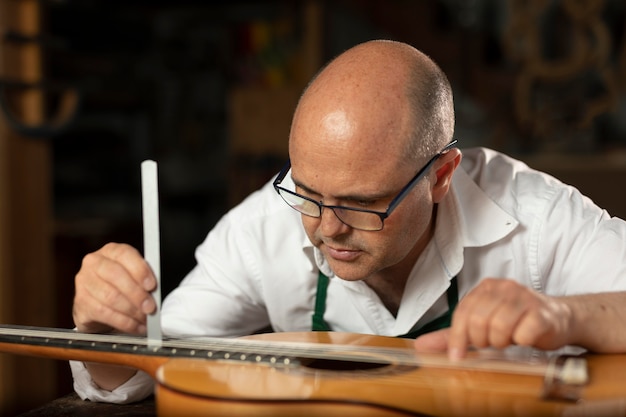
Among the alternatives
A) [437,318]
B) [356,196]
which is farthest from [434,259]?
[356,196]

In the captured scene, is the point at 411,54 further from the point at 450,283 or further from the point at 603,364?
the point at 603,364

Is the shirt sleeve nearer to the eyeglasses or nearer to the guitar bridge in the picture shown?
the eyeglasses

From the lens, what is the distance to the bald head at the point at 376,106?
1410 millimetres

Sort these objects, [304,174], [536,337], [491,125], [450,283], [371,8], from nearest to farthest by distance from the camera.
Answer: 1. [536,337]
2. [304,174]
3. [450,283]
4. [491,125]
5. [371,8]

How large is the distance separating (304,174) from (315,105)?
0.42 ft

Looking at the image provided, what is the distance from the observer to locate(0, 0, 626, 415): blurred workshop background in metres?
2.97

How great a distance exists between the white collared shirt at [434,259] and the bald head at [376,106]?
26 cm

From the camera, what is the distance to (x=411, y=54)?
154 centimetres

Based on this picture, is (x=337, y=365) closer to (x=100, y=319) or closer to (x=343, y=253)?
(x=343, y=253)

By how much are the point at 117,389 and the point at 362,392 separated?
0.60 metres

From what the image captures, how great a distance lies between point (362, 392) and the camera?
3.63 ft

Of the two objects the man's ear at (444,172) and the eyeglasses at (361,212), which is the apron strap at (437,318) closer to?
the man's ear at (444,172)

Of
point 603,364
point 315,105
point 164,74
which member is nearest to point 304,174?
point 315,105

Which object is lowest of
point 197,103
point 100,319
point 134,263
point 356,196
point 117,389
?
point 117,389
